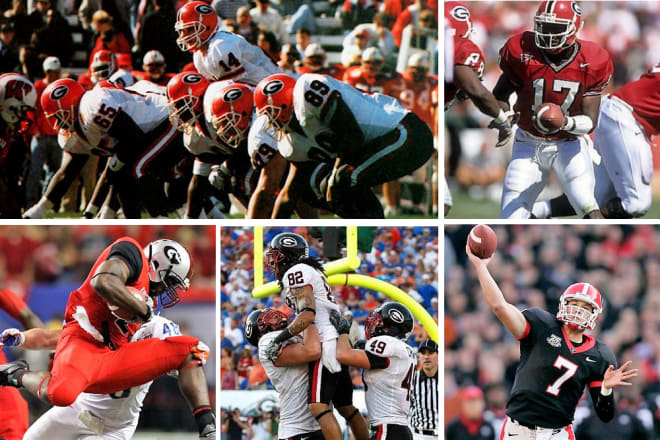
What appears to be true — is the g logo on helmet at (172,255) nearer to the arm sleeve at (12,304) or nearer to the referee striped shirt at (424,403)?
the arm sleeve at (12,304)

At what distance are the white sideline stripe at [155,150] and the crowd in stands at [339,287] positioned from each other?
1.66 feet

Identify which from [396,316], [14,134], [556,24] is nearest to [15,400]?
[14,134]

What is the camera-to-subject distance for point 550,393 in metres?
3.51

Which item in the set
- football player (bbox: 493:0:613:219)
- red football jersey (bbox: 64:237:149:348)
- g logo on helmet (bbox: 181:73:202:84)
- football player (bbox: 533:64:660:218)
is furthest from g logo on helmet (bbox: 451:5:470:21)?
red football jersey (bbox: 64:237:149:348)

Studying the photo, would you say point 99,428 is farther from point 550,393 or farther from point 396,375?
point 550,393

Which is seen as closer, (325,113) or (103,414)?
(103,414)

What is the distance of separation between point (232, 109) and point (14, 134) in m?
1.02

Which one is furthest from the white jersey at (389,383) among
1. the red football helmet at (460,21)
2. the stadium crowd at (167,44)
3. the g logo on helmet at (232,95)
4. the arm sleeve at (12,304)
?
the arm sleeve at (12,304)

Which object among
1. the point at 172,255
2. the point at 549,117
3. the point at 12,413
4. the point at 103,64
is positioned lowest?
the point at 12,413

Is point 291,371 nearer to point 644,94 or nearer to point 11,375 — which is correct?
point 11,375

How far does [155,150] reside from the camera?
157 inches

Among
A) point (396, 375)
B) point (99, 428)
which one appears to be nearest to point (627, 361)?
point (396, 375)

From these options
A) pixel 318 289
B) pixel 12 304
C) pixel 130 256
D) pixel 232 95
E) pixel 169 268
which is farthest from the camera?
pixel 12 304

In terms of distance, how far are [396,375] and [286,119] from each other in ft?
3.85
